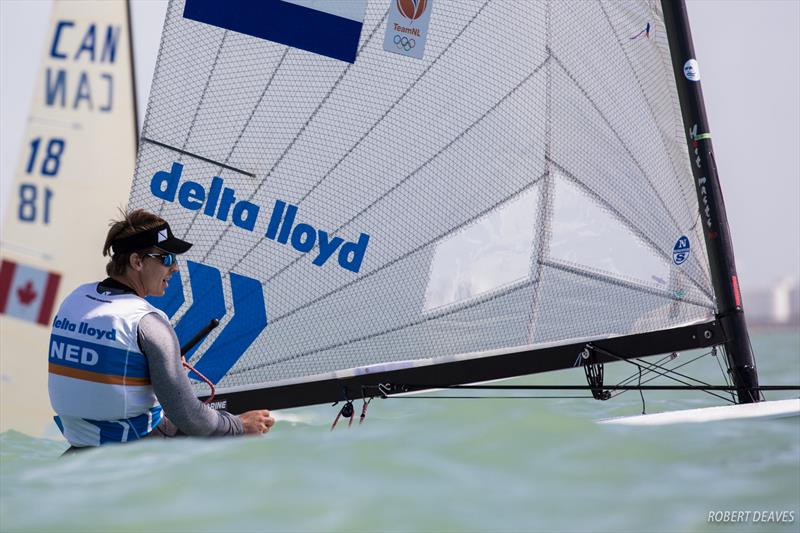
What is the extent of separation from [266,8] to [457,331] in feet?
4.12

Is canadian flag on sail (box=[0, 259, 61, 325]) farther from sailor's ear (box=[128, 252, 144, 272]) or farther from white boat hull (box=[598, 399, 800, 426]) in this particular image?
white boat hull (box=[598, 399, 800, 426])

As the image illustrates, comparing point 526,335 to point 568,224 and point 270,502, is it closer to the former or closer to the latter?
point 568,224

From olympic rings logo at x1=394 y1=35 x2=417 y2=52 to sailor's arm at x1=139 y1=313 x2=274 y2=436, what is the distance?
53.1 inches

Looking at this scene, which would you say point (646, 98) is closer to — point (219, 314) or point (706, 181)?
point (706, 181)

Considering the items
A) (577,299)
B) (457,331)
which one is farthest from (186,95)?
(577,299)

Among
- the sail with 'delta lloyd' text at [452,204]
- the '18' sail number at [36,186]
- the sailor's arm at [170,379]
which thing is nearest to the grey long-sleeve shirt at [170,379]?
the sailor's arm at [170,379]

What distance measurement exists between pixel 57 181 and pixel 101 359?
4.78 ft

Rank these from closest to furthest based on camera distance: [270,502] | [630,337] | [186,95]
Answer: [270,502] < [630,337] < [186,95]

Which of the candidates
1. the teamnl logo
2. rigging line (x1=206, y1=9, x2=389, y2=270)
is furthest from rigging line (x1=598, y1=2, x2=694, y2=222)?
rigging line (x1=206, y1=9, x2=389, y2=270)

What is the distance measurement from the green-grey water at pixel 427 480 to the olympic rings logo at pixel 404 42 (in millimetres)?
1232

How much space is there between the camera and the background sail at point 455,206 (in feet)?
10.5

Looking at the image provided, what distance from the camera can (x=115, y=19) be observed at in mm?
3607

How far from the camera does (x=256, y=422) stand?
8.29 ft

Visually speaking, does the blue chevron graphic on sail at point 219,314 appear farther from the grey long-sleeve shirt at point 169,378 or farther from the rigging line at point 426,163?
the grey long-sleeve shirt at point 169,378
